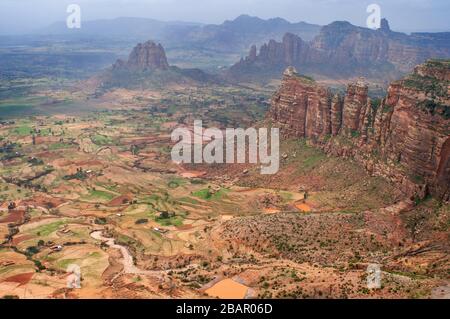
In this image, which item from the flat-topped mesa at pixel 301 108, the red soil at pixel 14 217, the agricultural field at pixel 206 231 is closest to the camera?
the agricultural field at pixel 206 231

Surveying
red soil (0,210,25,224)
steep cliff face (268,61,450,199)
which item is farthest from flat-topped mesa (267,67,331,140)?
red soil (0,210,25,224)

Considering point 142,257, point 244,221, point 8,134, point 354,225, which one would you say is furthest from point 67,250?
point 8,134

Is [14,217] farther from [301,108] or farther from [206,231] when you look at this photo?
[301,108]

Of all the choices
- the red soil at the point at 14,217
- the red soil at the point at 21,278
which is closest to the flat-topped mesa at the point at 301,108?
the red soil at the point at 14,217

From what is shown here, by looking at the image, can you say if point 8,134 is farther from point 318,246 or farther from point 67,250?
point 318,246

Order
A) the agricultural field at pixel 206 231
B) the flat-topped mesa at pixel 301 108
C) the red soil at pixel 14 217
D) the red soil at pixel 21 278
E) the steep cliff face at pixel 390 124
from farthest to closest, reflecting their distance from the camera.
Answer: the flat-topped mesa at pixel 301 108 → the red soil at pixel 14 217 → the steep cliff face at pixel 390 124 → the red soil at pixel 21 278 → the agricultural field at pixel 206 231

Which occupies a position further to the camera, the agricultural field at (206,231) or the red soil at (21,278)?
the red soil at (21,278)

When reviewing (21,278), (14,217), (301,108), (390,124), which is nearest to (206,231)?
(21,278)

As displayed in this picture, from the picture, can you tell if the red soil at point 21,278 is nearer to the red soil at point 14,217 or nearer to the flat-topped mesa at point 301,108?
the red soil at point 14,217
